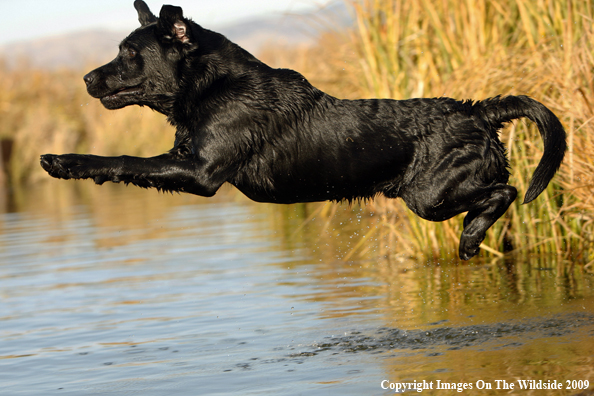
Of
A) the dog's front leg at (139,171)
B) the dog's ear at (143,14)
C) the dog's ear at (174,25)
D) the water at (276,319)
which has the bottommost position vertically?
the water at (276,319)

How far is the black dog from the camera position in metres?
4.95

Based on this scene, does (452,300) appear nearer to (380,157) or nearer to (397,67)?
(380,157)

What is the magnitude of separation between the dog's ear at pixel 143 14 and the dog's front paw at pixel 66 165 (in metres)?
1.16

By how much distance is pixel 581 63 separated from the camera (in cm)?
652

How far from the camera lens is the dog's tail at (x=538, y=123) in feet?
16.6

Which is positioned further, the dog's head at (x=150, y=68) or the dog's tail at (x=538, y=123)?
the dog's tail at (x=538, y=123)

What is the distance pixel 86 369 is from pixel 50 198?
1363cm

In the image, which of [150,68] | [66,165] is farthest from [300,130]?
[66,165]

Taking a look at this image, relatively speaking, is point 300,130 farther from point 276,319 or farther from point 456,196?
point 276,319

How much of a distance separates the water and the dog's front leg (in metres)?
1.22

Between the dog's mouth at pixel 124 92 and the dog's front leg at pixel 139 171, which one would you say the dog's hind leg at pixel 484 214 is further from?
the dog's mouth at pixel 124 92

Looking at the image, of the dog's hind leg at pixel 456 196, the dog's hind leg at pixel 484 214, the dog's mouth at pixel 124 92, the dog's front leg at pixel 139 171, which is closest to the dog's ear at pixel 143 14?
the dog's mouth at pixel 124 92

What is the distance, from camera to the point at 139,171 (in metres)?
4.73

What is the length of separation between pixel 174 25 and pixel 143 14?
58cm
